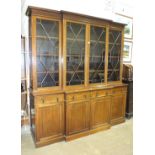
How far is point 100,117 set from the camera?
3047 millimetres

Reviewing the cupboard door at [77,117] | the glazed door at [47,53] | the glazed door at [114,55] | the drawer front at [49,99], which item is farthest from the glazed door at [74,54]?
the glazed door at [114,55]

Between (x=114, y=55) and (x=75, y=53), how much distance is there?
1.03 m

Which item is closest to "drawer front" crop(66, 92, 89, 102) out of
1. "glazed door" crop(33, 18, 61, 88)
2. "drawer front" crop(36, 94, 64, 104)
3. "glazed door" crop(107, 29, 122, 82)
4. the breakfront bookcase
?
the breakfront bookcase

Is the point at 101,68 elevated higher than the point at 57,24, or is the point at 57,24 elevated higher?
the point at 57,24

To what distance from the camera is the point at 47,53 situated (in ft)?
8.48

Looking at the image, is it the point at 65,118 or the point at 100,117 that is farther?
the point at 100,117

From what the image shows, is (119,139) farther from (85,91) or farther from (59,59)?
(59,59)

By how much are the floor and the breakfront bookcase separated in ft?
0.42

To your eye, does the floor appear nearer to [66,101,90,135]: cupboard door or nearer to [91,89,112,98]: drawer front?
[66,101,90,135]: cupboard door

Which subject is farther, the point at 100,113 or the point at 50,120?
the point at 100,113

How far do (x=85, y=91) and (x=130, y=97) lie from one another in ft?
4.82

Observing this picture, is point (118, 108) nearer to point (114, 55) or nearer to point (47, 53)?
point (114, 55)

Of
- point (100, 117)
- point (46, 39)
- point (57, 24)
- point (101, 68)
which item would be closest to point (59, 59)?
point (46, 39)

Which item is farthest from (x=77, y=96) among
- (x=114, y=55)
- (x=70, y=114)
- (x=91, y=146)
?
(x=114, y=55)
